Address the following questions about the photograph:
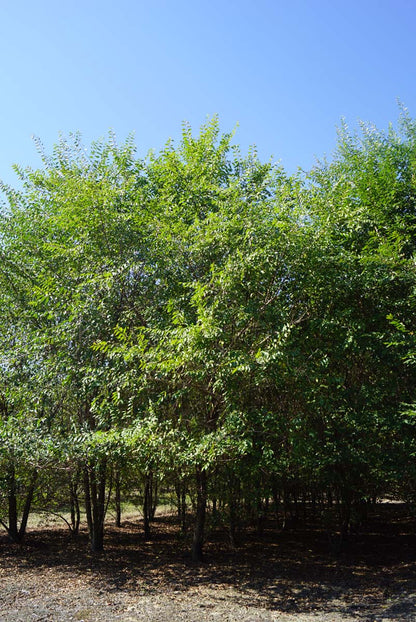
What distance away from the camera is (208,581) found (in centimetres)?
1020

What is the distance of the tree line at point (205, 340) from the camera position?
29.9 feet

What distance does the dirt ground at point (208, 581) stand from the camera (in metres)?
8.22

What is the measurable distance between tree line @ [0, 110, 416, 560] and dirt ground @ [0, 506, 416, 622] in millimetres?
1210

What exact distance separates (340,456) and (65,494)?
797 centimetres

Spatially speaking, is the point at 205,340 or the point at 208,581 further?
the point at 208,581

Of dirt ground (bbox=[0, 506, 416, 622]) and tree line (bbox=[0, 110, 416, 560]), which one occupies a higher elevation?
tree line (bbox=[0, 110, 416, 560])

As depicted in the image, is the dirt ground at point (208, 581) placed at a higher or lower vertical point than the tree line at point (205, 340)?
lower

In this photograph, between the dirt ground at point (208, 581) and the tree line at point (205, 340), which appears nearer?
the dirt ground at point (208, 581)

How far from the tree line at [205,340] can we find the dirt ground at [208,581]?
1.21 meters

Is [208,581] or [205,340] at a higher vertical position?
[205,340]

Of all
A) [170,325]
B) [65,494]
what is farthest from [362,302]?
[65,494]

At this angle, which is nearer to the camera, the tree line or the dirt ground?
the dirt ground

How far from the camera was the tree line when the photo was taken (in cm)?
912

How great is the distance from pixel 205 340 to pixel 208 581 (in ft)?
17.6
